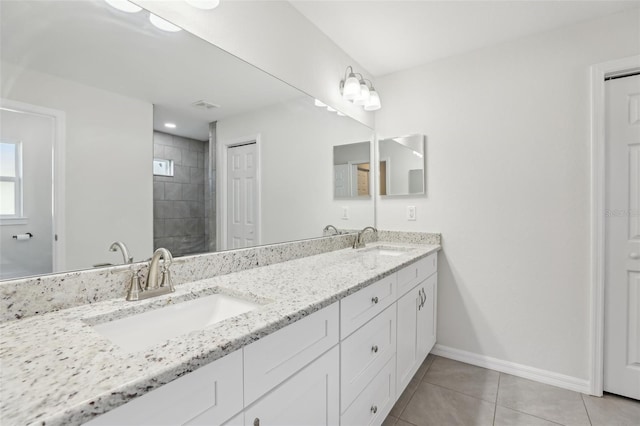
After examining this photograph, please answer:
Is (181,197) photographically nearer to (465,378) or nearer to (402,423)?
(402,423)

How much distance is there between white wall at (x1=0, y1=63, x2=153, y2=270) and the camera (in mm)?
891

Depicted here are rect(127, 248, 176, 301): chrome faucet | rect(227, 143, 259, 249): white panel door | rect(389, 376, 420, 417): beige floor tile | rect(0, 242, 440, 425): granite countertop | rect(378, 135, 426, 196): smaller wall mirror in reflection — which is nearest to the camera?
rect(0, 242, 440, 425): granite countertop

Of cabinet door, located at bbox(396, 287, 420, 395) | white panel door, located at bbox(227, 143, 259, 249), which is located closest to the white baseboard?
cabinet door, located at bbox(396, 287, 420, 395)

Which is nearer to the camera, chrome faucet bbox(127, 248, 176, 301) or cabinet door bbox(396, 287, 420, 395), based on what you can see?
chrome faucet bbox(127, 248, 176, 301)

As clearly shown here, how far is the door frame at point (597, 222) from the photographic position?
1.79 m

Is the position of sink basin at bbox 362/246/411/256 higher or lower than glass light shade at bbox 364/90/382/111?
lower

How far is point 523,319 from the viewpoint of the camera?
2.07 m

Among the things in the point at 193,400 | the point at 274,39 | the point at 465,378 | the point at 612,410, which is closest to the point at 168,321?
the point at 193,400

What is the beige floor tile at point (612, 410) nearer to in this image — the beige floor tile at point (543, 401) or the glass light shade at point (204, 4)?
the beige floor tile at point (543, 401)

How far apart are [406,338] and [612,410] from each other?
1.23 m

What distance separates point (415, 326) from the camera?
6.17 ft

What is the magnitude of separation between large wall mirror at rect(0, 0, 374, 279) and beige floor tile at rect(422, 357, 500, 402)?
1484mm

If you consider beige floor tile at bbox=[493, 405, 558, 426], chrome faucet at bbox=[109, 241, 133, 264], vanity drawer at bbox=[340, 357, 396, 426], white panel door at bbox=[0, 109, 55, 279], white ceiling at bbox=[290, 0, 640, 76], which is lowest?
beige floor tile at bbox=[493, 405, 558, 426]

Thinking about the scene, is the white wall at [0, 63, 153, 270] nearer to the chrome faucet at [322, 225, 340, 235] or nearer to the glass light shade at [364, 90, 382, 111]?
the chrome faucet at [322, 225, 340, 235]
